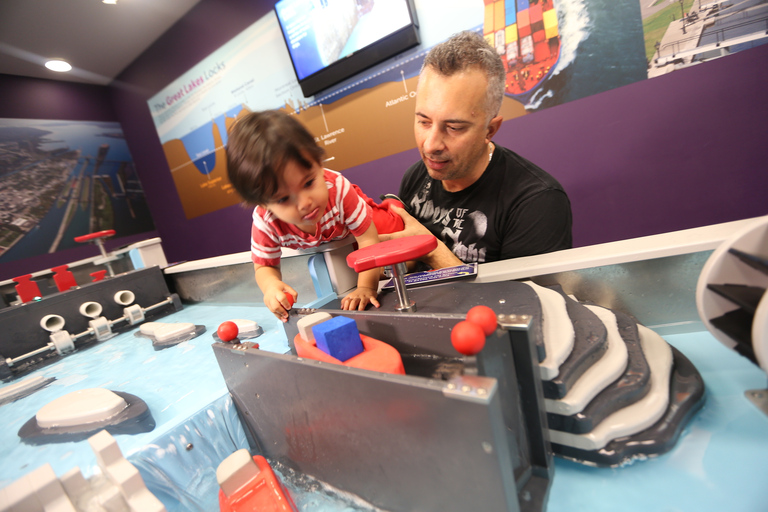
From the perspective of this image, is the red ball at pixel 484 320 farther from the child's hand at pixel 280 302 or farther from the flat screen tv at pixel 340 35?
the flat screen tv at pixel 340 35

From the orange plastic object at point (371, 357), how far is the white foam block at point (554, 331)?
19cm

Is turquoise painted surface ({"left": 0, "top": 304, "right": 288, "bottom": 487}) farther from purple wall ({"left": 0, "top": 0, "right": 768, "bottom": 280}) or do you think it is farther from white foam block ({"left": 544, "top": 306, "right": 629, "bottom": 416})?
purple wall ({"left": 0, "top": 0, "right": 768, "bottom": 280})

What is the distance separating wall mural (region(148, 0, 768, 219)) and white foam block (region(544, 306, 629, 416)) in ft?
5.86

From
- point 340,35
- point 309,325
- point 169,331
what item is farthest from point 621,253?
point 340,35

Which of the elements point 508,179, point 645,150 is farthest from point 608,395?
point 645,150

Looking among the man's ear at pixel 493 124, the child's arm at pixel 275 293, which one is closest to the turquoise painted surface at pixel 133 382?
the child's arm at pixel 275 293

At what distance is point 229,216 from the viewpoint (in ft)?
11.6

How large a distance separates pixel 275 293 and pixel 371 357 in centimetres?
42

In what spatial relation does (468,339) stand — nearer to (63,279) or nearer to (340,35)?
(63,279)

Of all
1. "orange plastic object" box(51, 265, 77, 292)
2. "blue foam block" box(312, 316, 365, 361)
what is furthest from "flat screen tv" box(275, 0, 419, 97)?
"blue foam block" box(312, 316, 365, 361)

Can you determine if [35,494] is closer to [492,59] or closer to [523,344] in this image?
[523,344]

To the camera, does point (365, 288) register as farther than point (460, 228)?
No

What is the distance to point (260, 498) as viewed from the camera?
46 centimetres

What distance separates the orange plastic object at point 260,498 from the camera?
0.45 m
